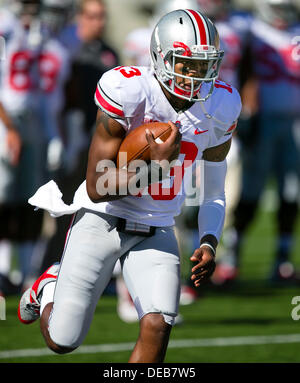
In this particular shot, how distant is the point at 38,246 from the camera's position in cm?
743

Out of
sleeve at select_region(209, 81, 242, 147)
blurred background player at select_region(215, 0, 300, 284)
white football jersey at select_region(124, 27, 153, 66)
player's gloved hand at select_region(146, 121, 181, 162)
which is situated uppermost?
player's gloved hand at select_region(146, 121, 181, 162)

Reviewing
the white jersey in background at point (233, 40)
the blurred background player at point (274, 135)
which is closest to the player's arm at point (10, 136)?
the white jersey in background at point (233, 40)

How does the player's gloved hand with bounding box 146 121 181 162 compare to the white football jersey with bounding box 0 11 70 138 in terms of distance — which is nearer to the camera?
the player's gloved hand with bounding box 146 121 181 162

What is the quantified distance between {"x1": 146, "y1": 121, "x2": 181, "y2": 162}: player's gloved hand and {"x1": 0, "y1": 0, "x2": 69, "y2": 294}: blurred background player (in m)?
3.17

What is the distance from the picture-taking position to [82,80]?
7.39 meters

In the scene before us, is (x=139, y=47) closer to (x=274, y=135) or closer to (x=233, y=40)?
(x=233, y=40)

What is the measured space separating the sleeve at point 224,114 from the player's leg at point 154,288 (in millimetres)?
453

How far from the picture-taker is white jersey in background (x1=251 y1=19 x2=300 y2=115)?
7570mm

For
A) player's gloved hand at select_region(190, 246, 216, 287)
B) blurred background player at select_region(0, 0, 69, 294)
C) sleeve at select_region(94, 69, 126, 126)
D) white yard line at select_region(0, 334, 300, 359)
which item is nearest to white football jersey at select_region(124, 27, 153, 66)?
blurred background player at select_region(0, 0, 69, 294)

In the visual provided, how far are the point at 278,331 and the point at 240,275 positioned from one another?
2111mm

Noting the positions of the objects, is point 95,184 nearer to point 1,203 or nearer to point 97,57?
point 1,203

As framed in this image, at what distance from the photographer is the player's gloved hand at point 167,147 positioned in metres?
3.61

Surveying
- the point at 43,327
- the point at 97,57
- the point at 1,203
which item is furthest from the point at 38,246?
the point at 43,327

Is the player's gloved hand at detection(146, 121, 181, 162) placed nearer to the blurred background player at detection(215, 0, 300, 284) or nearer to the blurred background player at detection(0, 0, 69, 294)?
the blurred background player at detection(0, 0, 69, 294)
